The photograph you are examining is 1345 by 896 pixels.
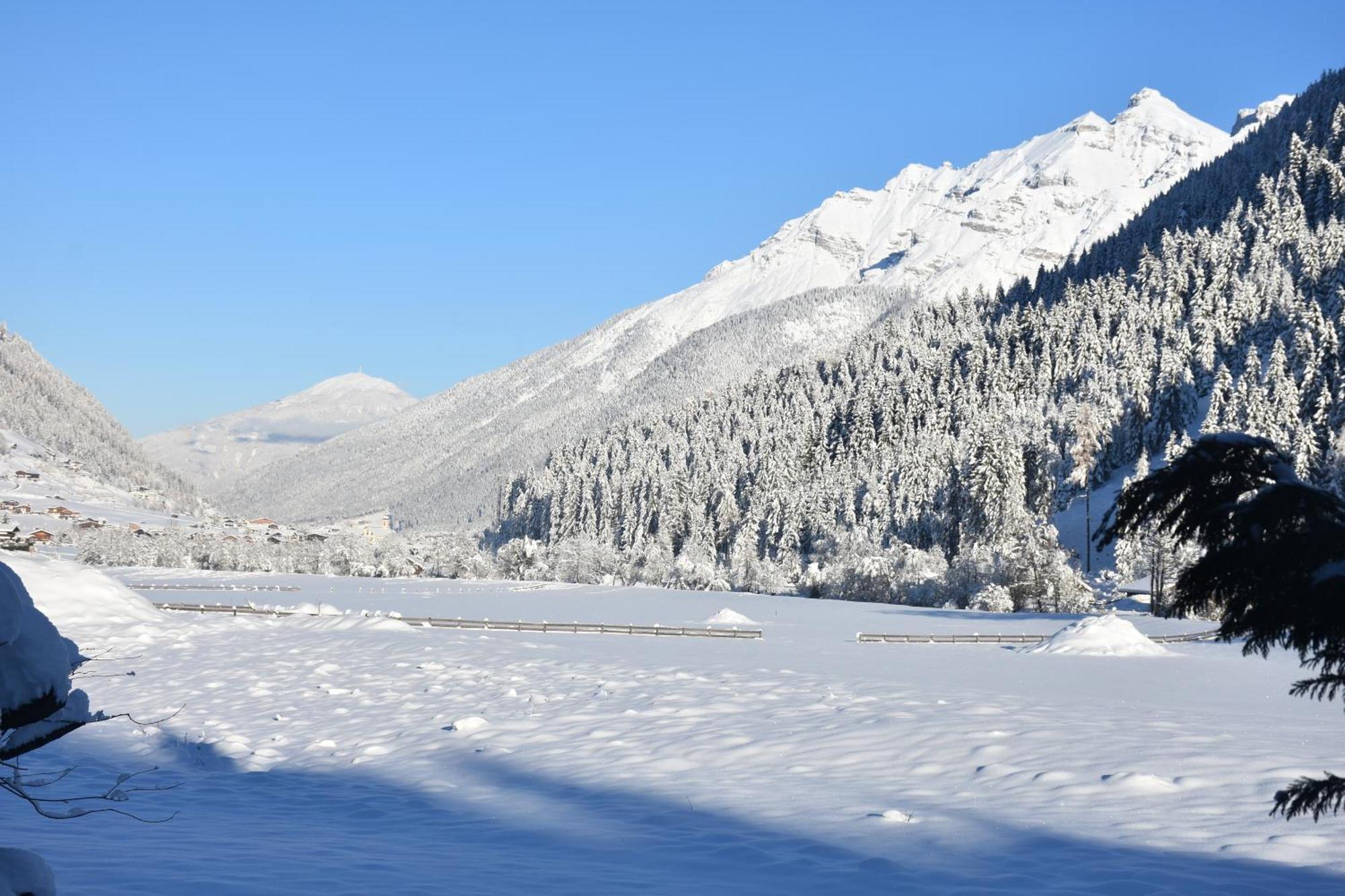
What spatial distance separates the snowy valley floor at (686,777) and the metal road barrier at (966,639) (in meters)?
12.2

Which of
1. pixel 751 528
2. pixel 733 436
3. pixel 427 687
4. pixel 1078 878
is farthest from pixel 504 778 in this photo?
pixel 733 436

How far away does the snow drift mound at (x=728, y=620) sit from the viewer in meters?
59.9

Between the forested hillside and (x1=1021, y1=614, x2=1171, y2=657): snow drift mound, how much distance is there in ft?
120

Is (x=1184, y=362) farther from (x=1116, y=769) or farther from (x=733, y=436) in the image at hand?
(x=1116, y=769)

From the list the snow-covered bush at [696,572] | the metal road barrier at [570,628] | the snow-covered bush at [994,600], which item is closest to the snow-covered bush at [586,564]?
the snow-covered bush at [696,572]

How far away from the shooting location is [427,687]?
26469 mm

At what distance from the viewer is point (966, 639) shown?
47.9 m

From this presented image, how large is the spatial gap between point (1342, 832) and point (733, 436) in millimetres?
162766

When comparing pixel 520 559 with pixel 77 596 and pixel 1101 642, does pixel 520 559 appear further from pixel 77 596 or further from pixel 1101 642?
pixel 1101 642

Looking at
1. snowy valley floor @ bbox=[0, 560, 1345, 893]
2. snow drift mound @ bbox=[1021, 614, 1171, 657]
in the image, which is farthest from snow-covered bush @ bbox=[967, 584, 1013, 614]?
snowy valley floor @ bbox=[0, 560, 1345, 893]

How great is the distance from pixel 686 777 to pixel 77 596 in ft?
111

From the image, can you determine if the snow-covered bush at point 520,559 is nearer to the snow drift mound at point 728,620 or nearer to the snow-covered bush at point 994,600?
the snow-covered bush at point 994,600

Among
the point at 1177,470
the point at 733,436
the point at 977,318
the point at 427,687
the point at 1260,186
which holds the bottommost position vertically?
the point at 427,687

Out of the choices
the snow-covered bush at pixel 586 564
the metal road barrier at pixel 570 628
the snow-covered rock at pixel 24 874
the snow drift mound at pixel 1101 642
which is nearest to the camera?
the snow-covered rock at pixel 24 874
